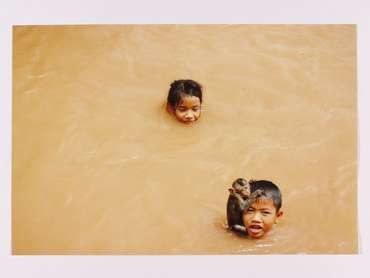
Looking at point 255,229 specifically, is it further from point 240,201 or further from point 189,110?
point 189,110

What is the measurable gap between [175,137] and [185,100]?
0.16 meters

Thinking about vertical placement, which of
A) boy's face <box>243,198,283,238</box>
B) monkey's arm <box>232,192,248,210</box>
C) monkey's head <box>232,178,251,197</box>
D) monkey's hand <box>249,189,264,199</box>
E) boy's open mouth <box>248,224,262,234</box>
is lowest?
boy's open mouth <box>248,224,262,234</box>

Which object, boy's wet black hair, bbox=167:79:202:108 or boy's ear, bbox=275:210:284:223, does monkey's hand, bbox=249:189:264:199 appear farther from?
boy's wet black hair, bbox=167:79:202:108

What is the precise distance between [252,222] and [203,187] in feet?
0.77

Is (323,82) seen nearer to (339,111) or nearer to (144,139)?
(339,111)

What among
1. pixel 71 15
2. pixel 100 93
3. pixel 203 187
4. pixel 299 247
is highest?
pixel 71 15

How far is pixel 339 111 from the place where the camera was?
209 centimetres

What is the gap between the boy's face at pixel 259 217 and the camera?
6.62 ft

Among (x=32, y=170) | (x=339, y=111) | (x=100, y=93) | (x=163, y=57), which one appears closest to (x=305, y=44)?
(x=339, y=111)

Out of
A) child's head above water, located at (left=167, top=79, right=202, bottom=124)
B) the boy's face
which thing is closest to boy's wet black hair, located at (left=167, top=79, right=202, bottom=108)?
child's head above water, located at (left=167, top=79, right=202, bottom=124)

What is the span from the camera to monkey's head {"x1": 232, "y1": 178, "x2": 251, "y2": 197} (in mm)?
2043

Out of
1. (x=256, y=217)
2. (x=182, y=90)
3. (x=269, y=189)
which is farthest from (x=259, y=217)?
(x=182, y=90)

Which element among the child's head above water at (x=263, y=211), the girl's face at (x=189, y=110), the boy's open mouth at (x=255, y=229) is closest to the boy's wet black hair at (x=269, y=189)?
the child's head above water at (x=263, y=211)

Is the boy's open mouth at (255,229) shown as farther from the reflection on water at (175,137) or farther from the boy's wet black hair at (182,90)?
the boy's wet black hair at (182,90)
